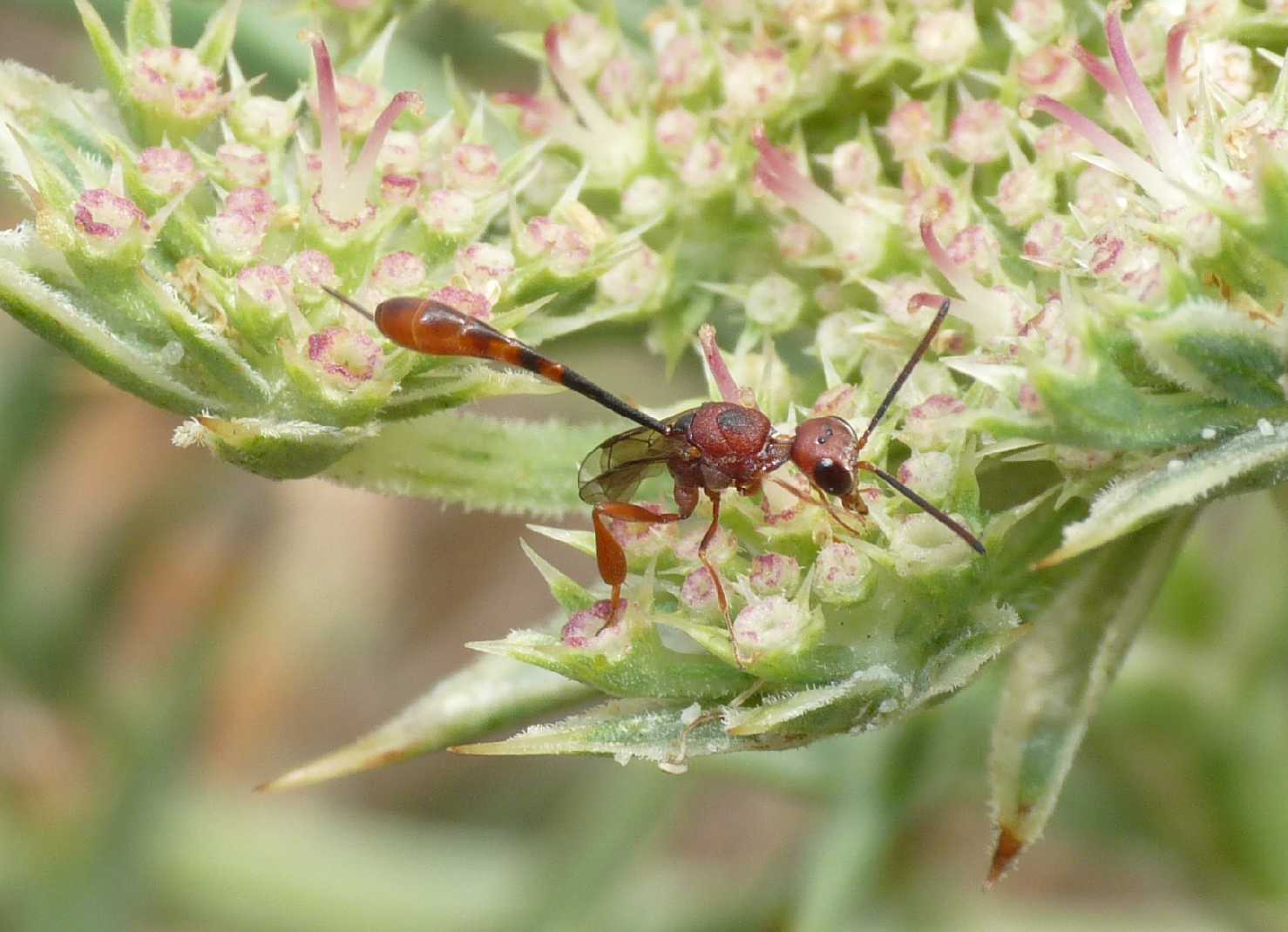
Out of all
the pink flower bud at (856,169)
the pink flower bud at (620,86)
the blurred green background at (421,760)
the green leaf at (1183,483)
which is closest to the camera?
the green leaf at (1183,483)

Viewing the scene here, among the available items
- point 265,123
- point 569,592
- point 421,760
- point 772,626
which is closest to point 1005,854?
point 772,626

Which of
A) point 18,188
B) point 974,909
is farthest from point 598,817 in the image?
point 18,188

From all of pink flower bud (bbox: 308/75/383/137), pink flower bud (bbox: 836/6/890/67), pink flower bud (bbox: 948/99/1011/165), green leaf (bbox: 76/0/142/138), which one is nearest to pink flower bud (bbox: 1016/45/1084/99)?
pink flower bud (bbox: 948/99/1011/165)

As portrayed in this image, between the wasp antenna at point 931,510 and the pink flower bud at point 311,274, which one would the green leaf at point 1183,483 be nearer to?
the wasp antenna at point 931,510

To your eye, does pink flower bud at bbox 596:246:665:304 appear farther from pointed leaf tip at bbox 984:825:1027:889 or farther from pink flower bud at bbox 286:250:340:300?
pointed leaf tip at bbox 984:825:1027:889

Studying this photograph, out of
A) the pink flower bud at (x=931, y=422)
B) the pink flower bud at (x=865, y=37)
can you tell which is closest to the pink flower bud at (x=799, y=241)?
the pink flower bud at (x=865, y=37)

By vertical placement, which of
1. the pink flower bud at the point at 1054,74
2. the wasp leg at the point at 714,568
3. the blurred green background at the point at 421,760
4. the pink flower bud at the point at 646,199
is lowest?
the blurred green background at the point at 421,760
